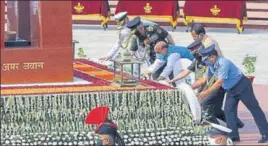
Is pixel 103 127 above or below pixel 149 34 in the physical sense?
below

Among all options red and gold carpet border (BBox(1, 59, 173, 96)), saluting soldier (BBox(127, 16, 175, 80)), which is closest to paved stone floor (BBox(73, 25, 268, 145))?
saluting soldier (BBox(127, 16, 175, 80))

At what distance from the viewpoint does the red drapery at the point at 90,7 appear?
2433 centimetres

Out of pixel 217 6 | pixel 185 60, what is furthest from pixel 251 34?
pixel 185 60

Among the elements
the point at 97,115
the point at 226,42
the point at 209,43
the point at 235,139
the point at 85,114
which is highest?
the point at 209,43

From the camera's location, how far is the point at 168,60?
42.7ft

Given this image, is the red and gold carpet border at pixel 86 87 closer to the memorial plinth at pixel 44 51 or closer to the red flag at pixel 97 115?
the memorial plinth at pixel 44 51

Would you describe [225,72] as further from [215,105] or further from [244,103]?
[215,105]

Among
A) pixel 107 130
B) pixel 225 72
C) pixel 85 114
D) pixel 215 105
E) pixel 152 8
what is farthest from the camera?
pixel 152 8

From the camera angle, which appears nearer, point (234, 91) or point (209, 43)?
point (234, 91)

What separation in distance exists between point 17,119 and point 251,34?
14414 millimetres

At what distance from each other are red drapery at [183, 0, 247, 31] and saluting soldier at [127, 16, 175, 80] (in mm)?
10039

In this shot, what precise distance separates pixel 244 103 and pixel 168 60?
124 cm

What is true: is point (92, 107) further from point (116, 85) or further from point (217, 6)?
point (217, 6)

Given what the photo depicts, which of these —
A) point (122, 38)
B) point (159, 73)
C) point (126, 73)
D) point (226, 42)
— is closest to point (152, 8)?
point (226, 42)
